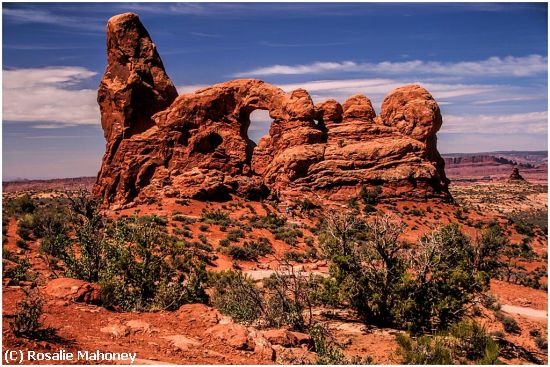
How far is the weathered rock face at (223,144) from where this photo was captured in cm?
3684

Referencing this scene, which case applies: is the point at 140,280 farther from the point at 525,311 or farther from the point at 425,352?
the point at 525,311

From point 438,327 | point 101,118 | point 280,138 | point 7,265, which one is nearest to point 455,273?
point 438,327

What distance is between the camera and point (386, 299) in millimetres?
13070

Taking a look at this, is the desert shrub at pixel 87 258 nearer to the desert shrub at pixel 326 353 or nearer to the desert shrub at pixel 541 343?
the desert shrub at pixel 326 353

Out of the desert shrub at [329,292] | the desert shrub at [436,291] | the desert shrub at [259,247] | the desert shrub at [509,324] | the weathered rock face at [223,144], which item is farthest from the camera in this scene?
the weathered rock face at [223,144]

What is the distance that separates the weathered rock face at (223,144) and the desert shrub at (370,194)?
73cm

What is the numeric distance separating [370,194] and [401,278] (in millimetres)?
24510

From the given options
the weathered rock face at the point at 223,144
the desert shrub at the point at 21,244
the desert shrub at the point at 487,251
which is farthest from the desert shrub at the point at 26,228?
the desert shrub at the point at 487,251

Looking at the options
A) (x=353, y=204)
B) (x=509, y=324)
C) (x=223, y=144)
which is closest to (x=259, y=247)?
(x=353, y=204)

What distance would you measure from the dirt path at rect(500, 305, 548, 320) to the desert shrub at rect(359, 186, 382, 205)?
59.6 ft

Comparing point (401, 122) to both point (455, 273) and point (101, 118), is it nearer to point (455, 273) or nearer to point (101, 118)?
point (101, 118)

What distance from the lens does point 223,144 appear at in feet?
124

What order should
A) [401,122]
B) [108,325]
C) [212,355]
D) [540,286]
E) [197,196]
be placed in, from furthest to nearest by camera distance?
[401,122]
[197,196]
[540,286]
[108,325]
[212,355]

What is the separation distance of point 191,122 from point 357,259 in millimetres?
26691
